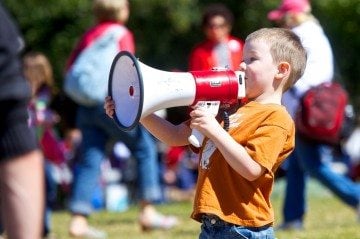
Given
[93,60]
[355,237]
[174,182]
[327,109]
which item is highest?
[93,60]

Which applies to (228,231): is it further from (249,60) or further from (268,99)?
(249,60)

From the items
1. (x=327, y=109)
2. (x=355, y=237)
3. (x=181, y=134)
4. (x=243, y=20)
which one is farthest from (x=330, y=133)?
(x=243, y=20)

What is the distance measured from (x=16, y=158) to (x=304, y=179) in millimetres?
4261

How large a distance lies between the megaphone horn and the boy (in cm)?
8

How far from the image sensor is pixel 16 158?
3852mm

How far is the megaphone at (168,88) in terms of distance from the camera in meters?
4.34

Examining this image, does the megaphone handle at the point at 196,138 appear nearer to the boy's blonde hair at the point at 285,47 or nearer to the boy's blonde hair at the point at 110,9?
the boy's blonde hair at the point at 285,47

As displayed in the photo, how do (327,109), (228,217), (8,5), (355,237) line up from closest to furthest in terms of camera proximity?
1. (228,217)
2. (355,237)
3. (327,109)
4. (8,5)

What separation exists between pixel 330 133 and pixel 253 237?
3.25 metres

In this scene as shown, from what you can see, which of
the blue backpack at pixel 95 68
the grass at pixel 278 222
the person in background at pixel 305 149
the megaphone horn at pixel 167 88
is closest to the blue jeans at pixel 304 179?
the person in background at pixel 305 149

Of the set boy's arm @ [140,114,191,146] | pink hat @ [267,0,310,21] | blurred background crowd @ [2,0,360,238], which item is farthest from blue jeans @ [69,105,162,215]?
blurred background crowd @ [2,0,360,238]

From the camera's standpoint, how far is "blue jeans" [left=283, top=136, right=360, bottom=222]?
25.2ft

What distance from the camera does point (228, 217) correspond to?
4.51 metres

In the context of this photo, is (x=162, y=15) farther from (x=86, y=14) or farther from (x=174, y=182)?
(x=174, y=182)
